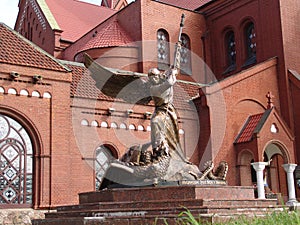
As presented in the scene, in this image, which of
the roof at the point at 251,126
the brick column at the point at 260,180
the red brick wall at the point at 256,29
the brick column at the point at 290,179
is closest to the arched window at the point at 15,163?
the brick column at the point at 260,180

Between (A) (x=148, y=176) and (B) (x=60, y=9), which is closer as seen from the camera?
(A) (x=148, y=176)

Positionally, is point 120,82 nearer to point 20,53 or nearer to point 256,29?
point 20,53

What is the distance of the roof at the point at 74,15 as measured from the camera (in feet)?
105

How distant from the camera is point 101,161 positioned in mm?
19531

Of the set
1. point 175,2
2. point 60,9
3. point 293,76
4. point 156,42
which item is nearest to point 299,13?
point 293,76

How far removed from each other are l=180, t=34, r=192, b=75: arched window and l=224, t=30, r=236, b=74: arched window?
226cm

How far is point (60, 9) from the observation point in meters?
34.7

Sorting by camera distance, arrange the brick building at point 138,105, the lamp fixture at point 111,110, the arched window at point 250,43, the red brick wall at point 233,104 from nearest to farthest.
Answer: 1. the brick building at point 138,105
2. the lamp fixture at point 111,110
3. the red brick wall at point 233,104
4. the arched window at point 250,43

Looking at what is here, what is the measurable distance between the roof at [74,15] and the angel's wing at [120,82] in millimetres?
18656

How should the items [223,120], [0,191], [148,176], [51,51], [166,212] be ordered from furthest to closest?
1. [51,51]
2. [223,120]
3. [0,191]
4. [148,176]
5. [166,212]

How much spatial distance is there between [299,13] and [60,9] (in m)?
17.5

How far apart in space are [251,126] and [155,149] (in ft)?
37.3

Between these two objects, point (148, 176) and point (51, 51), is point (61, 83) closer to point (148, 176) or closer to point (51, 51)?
point (148, 176)

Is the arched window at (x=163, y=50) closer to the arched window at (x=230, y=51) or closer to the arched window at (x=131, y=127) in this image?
the arched window at (x=230, y=51)
